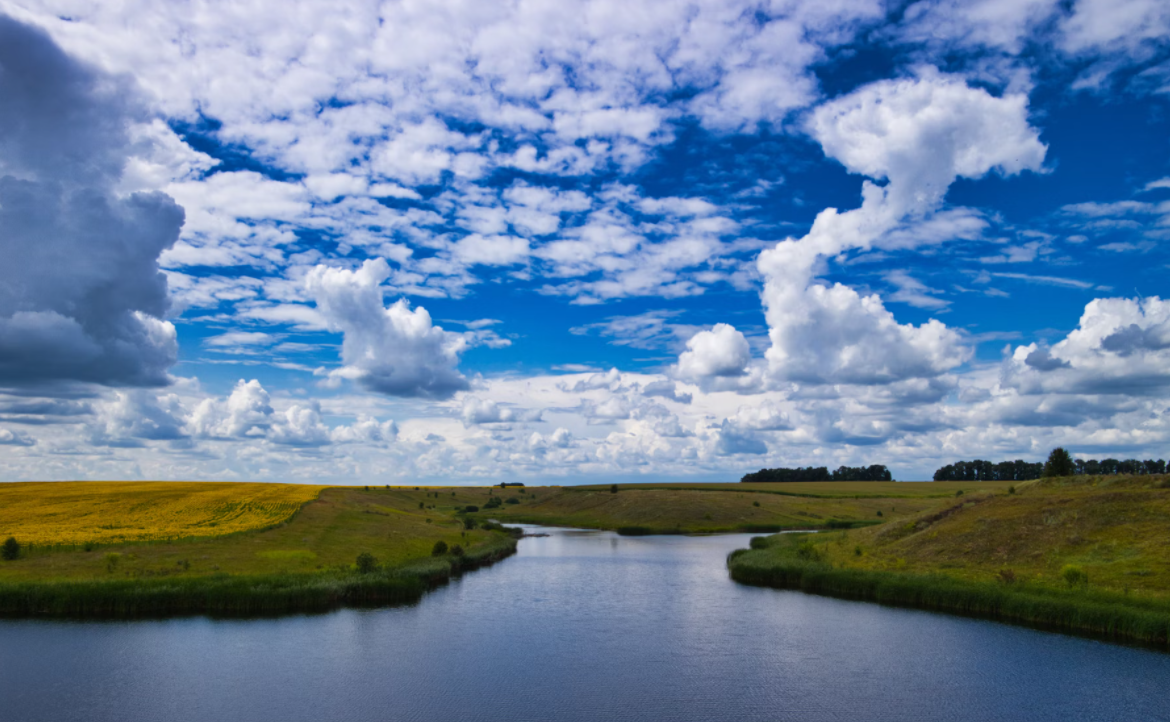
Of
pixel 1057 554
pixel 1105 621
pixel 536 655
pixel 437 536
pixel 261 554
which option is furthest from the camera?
pixel 437 536

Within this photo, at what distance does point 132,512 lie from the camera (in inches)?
3329

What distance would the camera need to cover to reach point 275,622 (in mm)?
45094

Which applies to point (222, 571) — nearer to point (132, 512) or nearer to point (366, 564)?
point (366, 564)

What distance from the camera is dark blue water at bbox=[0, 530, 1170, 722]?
29.5 m

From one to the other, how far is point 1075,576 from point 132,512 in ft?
315

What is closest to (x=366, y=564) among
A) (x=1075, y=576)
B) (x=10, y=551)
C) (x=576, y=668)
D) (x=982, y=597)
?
(x=10, y=551)

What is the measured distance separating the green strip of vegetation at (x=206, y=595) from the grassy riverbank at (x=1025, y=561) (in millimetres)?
34350

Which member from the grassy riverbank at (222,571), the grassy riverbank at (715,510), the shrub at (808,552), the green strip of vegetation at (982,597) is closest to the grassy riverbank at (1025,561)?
the green strip of vegetation at (982,597)

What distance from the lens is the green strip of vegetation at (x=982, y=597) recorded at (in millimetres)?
40625

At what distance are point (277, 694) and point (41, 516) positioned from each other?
6706 centimetres

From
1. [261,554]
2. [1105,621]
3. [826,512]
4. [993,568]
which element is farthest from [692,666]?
[826,512]

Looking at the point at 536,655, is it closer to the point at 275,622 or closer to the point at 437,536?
the point at 275,622

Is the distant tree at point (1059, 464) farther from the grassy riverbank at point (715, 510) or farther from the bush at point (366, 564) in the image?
the bush at point (366, 564)

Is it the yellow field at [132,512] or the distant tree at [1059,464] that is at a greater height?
the distant tree at [1059,464]
